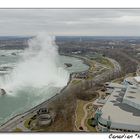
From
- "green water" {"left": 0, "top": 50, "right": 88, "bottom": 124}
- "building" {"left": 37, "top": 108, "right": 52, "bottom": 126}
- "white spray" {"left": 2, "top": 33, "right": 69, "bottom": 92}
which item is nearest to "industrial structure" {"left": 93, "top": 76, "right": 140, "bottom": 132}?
"building" {"left": 37, "top": 108, "right": 52, "bottom": 126}

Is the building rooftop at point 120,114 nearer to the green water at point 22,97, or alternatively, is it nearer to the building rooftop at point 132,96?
the building rooftop at point 132,96

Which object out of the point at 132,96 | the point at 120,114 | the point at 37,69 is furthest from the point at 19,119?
the point at 132,96

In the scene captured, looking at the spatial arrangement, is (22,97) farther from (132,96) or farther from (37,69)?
(132,96)

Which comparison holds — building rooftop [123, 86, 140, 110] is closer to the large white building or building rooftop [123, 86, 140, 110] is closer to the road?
the large white building

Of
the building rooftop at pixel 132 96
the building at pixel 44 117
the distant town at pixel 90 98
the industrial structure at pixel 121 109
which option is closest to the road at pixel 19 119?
the distant town at pixel 90 98

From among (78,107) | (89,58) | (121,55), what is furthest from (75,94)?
(121,55)
